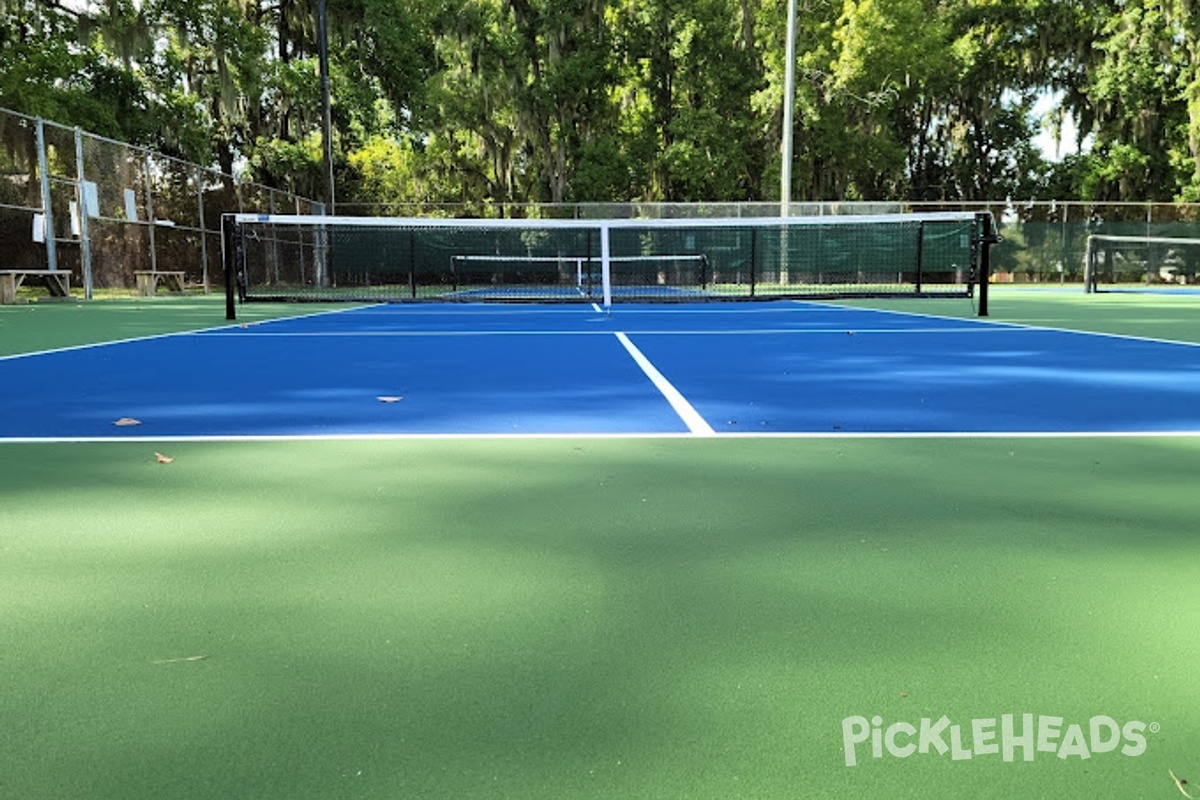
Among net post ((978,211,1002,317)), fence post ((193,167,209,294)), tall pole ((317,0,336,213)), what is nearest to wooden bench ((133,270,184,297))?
fence post ((193,167,209,294))

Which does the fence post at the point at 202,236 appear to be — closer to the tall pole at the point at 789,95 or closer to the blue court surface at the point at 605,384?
the blue court surface at the point at 605,384

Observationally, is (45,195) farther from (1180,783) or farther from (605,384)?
(1180,783)

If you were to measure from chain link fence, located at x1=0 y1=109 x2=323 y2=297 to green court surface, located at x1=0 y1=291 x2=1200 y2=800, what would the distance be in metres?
15.1

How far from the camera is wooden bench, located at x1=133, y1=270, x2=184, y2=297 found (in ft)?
63.7

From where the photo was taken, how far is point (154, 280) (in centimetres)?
1955

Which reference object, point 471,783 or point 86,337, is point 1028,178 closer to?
point 86,337

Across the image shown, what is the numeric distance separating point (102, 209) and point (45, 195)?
74.0 inches

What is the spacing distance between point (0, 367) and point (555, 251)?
20722mm

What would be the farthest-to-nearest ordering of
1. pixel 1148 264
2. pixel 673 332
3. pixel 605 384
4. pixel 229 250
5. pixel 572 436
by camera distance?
pixel 1148 264, pixel 229 250, pixel 673 332, pixel 605 384, pixel 572 436

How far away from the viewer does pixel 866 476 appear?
3.46m

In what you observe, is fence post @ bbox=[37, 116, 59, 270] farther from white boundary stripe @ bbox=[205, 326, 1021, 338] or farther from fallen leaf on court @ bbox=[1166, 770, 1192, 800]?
fallen leaf on court @ bbox=[1166, 770, 1192, 800]

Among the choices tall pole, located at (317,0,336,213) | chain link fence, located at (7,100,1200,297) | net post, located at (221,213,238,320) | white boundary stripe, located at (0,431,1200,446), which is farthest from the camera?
tall pole, located at (317,0,336,213)

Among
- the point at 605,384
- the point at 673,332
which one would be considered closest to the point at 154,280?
the point at 673,332

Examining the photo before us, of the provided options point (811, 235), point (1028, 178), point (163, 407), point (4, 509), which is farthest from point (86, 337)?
point (1028, 178)
